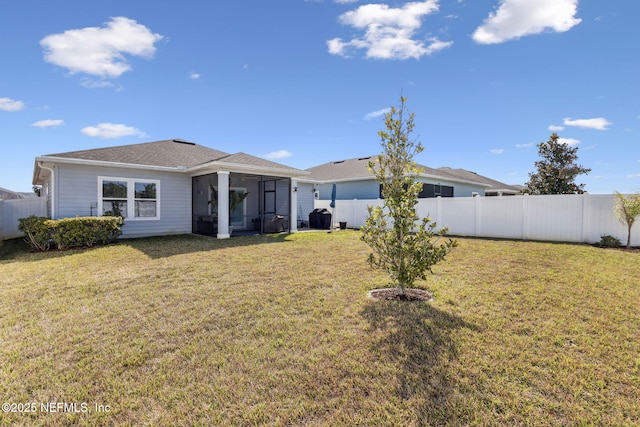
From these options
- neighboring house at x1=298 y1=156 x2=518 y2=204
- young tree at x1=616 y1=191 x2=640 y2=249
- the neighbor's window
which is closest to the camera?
young tree at x1=616 y1=191 x2=640 y2=249

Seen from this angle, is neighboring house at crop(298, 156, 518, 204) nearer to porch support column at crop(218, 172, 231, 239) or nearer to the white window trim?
porch support column at crop(218, 172, 231, 239)

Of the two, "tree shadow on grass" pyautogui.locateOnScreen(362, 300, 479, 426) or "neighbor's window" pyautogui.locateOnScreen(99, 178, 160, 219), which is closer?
"tree shadow on grass" pyautogui.locateOnScreen(362, 300, 479, 426)

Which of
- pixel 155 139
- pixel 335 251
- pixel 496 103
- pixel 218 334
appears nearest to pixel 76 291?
pixel 218 334

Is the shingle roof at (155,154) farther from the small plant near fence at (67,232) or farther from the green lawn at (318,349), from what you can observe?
the green lawn at (318,349)

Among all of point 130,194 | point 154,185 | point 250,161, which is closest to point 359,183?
point 250,161

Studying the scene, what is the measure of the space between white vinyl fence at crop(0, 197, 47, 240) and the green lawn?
37.6 ft

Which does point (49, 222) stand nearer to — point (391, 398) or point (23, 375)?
point (23, 375)

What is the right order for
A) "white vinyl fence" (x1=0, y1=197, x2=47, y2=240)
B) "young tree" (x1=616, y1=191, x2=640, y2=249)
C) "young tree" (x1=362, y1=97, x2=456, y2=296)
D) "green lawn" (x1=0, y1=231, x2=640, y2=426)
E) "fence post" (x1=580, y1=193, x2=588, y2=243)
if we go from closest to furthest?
1. "green lawn" (x1=0, y1=231, x2=640, y2=426)
2. "young tree" (x1=362, y1=97, x2=456, y2=296)
3. "young tree" (x1=616, y1=191, x2=640, y2=249)
4. "fence post" (x1=580, y1=193, x2=588, y2=243)
5. "white vinyl fence" (x1=0, y1=197, x2=47, y2=240)

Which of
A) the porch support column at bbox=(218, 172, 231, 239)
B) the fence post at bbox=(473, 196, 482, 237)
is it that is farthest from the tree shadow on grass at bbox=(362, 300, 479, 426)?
the fence post at bbox=(473, 196, 482, 237)

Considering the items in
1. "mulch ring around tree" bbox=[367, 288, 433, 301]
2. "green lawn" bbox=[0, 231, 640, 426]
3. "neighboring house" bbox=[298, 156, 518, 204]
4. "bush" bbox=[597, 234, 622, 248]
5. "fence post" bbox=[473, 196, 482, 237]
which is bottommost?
"green lawn" bbox=[0, 231, 640, 426]

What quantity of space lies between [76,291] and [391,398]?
5.62 meters

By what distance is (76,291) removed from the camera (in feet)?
17.4

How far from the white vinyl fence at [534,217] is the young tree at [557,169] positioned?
10.9 m

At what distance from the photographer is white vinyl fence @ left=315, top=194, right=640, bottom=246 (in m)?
Answer: 10.1
